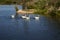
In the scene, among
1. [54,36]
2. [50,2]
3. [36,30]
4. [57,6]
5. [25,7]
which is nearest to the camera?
[54,36]

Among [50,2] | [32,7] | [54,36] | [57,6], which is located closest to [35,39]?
[54,36]

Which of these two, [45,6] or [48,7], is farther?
[45,6]

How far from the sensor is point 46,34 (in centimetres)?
3569

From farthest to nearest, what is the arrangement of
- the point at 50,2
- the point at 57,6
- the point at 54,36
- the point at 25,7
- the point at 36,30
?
the point at 25,7, the point at 50,2, the point at 57,6, the point at 36,30, the point at 54,36

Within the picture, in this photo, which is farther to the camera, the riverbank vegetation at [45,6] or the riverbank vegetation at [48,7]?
the riverbank vegetation at [45,6]

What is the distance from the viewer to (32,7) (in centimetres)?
7375

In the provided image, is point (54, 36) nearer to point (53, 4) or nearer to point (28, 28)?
point (28, 28)

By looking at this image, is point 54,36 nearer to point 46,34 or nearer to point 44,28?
point 46,34

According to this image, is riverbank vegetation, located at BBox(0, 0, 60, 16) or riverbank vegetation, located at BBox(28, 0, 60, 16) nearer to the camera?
riverbank vegetation, located at BBox(28, 0, 60, 16)

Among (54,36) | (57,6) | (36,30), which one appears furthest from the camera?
(57,6)

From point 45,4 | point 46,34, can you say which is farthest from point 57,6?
point 46,34

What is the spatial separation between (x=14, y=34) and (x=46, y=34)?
15.8 feet

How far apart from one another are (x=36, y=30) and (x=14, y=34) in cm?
488

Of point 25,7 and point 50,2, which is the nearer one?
point 50,2
